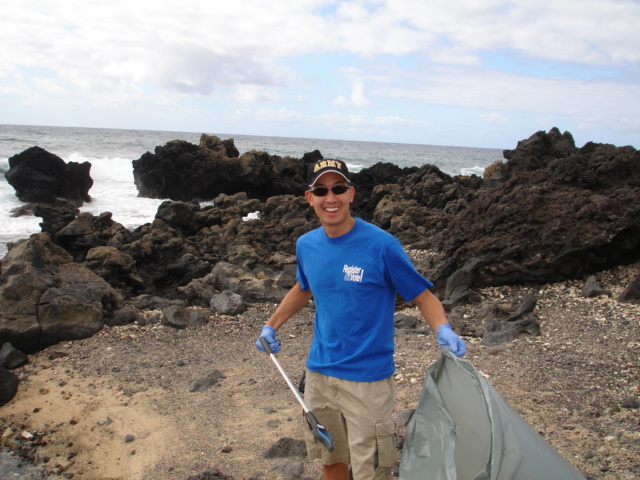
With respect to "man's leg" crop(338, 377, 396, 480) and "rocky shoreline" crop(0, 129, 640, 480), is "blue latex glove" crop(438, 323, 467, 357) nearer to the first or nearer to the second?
"man's leg" crop(338, 377, 396, 480)

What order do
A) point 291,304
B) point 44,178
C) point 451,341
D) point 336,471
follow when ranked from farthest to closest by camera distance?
point 44,178 → point 291,304 → point 336,471 → point 451,341

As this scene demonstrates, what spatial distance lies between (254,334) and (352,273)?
479 cm

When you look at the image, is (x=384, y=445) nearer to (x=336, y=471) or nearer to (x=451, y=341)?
(x=336, y=471)

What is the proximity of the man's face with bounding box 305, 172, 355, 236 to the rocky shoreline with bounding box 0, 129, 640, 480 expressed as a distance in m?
1.90

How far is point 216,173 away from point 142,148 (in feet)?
124

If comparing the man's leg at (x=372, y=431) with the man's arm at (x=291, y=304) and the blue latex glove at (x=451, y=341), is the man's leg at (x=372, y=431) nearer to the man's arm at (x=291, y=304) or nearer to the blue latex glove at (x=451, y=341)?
the blue latex glove at (x=451, y=341)

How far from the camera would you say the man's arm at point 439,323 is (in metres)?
2.54

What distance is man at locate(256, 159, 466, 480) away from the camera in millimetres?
2574

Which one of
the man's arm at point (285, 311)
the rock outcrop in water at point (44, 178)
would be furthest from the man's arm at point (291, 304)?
the rock outcrop in water at point (44, 178)

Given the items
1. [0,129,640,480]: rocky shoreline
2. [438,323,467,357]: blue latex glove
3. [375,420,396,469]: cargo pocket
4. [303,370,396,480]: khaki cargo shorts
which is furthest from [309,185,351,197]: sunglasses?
[0,129,640,480]: rocky shoreline

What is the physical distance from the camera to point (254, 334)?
7152 mm

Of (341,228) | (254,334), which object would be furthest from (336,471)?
(254,334)

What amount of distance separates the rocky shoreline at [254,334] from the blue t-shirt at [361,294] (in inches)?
56.1

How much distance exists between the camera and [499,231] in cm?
830
